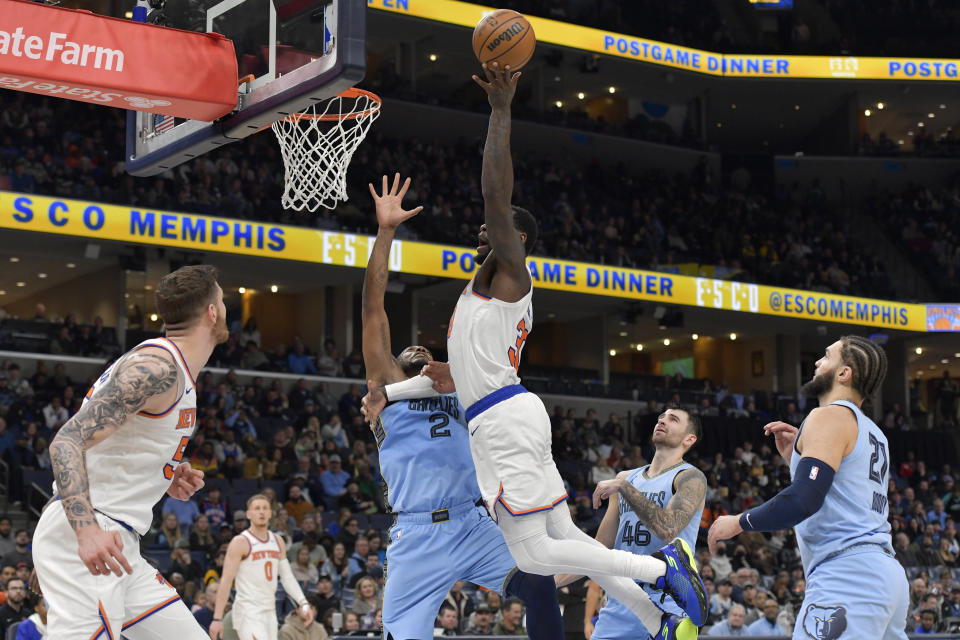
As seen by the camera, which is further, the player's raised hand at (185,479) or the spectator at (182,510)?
the spectator at (182,510)

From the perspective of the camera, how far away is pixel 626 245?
29.3 m

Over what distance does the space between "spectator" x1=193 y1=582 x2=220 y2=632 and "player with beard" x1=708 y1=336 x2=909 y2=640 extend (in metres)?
7.52

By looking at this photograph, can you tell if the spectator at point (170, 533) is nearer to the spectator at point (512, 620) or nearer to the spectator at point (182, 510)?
the spectator at point (182, 510)

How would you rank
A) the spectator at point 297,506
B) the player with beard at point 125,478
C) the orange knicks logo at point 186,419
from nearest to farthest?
the player with beard at point 125,478 < the orange knicks logo at point 186,419 < the spectator at point 297,506

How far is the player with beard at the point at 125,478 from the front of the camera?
4137 mm

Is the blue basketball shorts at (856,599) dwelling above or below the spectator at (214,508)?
above

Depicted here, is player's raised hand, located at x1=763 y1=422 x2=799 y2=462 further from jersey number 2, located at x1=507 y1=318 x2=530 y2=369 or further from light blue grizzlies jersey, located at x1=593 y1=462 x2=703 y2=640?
jersey number 2, located at x1=507 y1=318 x2=530 y2=369

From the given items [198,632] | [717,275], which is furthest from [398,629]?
[717,275]

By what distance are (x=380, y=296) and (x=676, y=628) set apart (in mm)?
2312

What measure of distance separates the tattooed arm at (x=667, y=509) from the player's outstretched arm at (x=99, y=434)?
2626 millimetres

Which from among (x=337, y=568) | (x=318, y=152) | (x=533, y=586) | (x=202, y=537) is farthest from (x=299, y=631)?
(x=533, y=586)

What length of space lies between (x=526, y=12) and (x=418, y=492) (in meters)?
25.1

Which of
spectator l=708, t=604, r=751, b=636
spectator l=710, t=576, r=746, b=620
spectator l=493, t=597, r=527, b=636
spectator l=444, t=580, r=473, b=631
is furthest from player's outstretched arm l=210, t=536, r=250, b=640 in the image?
spectator l=710, t=576, r=746, b=620

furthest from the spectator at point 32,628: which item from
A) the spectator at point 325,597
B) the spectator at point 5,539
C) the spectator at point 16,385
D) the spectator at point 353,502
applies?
the spectator at point 16,385
